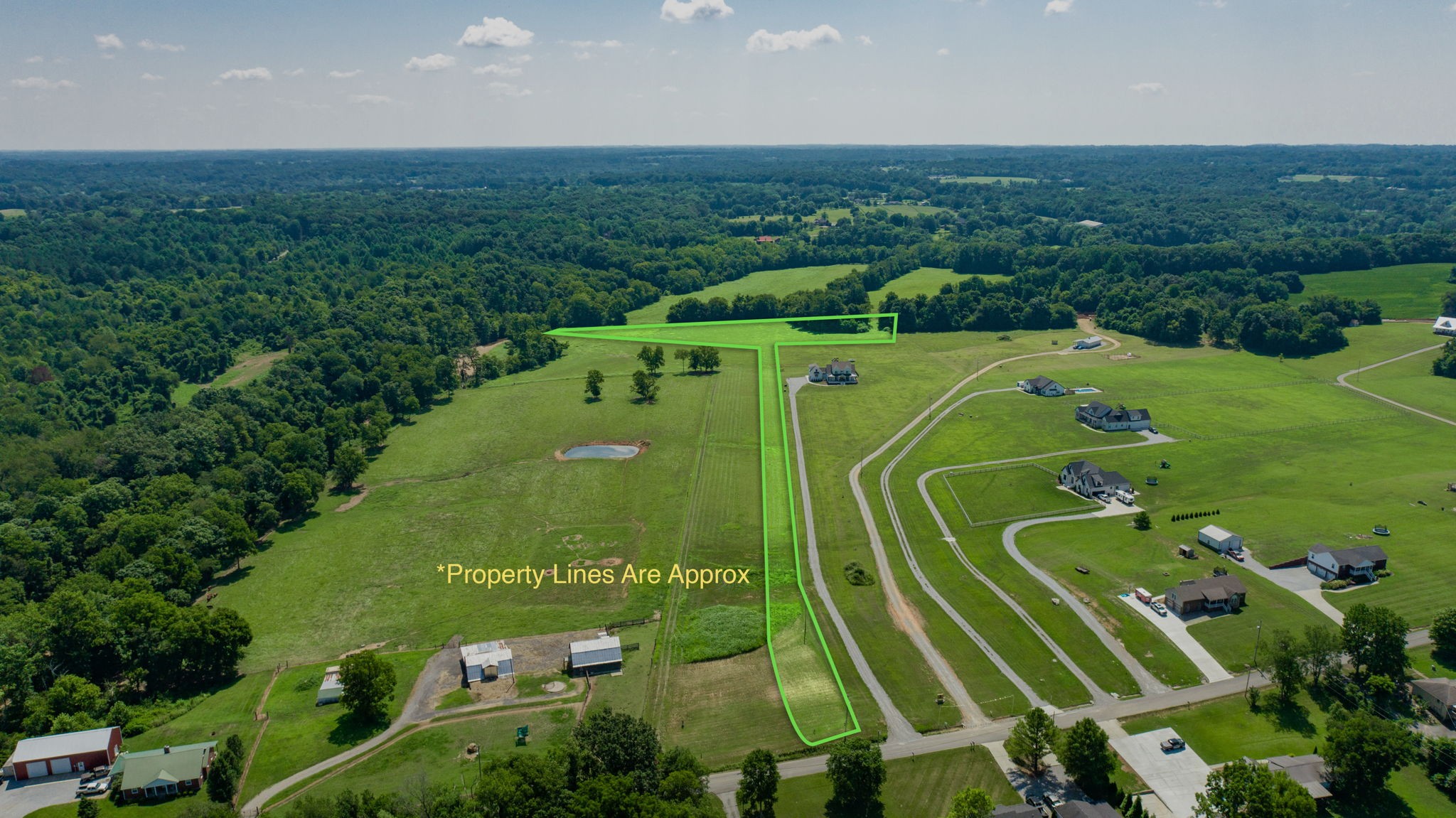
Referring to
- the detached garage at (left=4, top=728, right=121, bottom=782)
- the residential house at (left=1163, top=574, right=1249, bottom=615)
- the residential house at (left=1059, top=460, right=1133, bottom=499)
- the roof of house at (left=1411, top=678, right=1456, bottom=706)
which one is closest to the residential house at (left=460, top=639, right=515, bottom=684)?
the detached garage at (left=4, top=728, right=121, bottom=782)

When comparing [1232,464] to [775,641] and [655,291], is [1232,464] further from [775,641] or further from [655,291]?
[655,291]

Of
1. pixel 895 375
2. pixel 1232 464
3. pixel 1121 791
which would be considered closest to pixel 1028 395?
pixel 895 375

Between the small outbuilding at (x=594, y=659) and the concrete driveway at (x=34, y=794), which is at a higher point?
the small outbuilding at (x=594, y=659)

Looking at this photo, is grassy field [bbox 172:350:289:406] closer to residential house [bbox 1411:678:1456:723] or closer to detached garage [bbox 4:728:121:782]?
detached garage [bbox 4:728:121:782]

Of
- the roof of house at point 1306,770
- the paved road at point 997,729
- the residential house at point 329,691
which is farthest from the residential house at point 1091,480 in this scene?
the residential house at point 329,691

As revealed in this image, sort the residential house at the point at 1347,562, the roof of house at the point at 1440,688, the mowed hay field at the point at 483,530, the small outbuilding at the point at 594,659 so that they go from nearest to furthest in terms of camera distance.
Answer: the roof of house at the point at 1440,688 < the small outbuilding at the point at 594,659 < the mowed hay field at the point at 483,530 < the residential house at the point at 1347,562

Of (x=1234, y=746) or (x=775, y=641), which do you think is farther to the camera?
(x=775, y=641)

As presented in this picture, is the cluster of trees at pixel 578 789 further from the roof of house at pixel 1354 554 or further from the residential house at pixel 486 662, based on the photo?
the roof of house at pixel 1354 554
